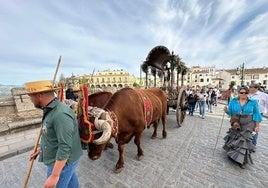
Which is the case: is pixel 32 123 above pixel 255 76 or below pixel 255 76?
below

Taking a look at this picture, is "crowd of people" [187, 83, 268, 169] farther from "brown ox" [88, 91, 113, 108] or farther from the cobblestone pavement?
"brown ox" [88, 91, 113, 108]

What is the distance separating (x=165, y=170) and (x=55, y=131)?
8.32 feet

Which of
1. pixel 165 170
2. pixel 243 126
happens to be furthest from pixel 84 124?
pixel 243 126

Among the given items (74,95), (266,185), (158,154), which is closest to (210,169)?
(266,185)

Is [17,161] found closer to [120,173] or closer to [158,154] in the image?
[120,173]

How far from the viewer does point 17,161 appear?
3.56 m

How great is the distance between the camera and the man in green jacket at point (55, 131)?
1404 mm

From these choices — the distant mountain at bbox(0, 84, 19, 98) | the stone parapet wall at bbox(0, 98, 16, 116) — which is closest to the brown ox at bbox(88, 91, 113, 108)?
the stone parapet wall at bbox(0, 98, 16, 116)

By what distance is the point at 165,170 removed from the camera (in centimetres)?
306

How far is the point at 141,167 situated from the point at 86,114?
6.64 ft

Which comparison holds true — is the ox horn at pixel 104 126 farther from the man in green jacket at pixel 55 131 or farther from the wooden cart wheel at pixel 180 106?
the wooden cart wheel at pixel 180 106

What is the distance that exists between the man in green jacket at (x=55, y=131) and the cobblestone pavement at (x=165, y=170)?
1455 millimetres

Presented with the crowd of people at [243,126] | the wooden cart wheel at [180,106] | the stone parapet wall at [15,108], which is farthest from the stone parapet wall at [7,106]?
the crowd of people at [243,126]

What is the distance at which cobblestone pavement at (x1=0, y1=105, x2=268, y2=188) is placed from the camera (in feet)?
8.79
